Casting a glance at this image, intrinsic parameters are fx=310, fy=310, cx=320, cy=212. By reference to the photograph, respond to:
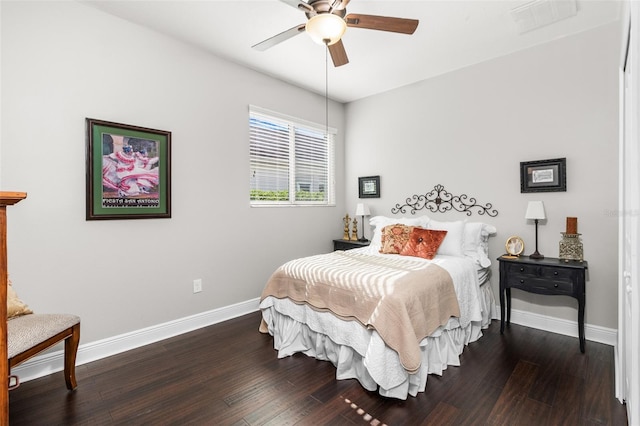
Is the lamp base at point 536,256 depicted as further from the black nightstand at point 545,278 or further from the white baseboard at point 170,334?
the white baseboard at point 170,334

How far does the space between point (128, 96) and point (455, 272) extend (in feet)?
10.8

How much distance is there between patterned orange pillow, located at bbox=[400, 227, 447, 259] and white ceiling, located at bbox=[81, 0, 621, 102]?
1916 mm

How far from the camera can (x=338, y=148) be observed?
16.0 ft

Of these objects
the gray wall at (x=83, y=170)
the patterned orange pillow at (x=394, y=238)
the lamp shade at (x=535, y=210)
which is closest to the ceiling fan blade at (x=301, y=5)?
the gray wall at (x=83, y=170)

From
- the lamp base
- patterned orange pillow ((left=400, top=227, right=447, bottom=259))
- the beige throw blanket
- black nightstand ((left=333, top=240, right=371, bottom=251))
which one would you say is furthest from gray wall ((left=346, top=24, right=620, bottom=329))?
the beige throw blanket

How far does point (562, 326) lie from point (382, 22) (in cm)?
322

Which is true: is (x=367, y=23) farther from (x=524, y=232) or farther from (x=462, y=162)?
(x=524, y=232)

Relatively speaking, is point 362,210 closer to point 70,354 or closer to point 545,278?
point 545,278

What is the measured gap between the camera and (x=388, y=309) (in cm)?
204

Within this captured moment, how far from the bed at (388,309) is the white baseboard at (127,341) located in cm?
64

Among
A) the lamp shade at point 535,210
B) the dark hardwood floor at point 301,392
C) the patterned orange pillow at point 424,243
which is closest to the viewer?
the dark hardwood floor at point 301,392

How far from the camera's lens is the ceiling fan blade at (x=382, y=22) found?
205 centimetres

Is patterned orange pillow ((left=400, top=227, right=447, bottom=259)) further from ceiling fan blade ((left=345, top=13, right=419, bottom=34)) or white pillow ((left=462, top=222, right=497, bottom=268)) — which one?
ceiling fan blade ((left=345, top=13, right=419, bottom=34))

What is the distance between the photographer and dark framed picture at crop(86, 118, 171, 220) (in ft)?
8.42
